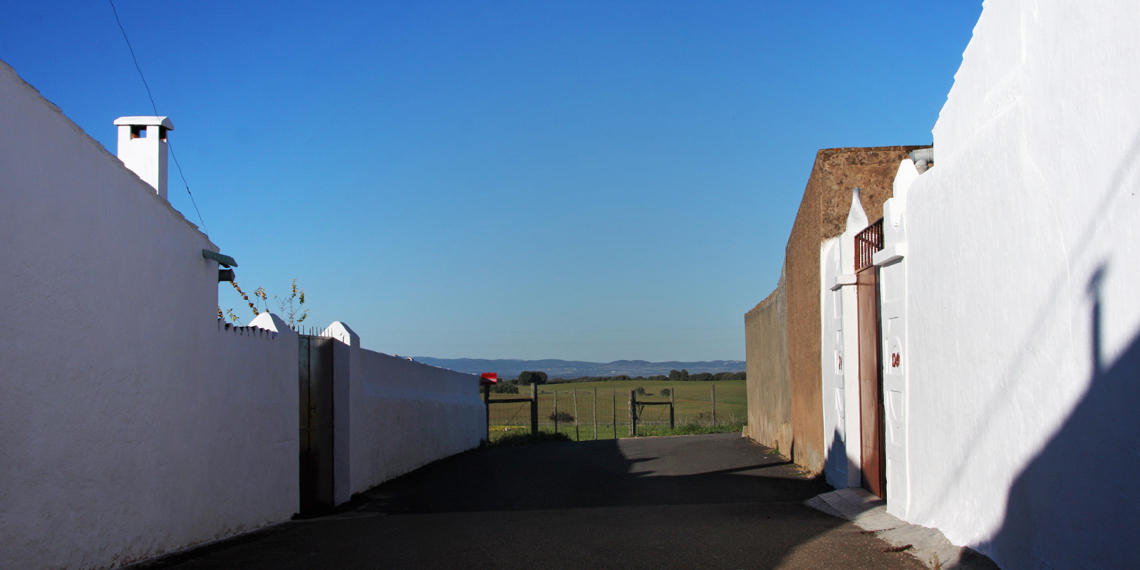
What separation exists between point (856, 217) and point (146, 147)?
7.50m

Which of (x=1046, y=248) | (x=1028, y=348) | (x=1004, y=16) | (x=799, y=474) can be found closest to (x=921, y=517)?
(x=1028, y=348)

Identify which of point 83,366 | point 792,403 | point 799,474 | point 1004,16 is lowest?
point 799,474

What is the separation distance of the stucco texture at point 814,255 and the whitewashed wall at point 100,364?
7435mm

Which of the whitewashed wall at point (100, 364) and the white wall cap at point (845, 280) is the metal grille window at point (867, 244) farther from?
the whitewashed wall at point (100, 364)

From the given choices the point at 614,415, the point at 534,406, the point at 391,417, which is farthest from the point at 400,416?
the point at 614,415

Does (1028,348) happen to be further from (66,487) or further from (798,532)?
(66,487)

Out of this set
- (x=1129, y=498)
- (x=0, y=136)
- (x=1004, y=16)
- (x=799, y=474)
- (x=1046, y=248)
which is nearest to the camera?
(x=1129, y=498)

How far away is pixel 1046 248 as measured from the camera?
4730mm

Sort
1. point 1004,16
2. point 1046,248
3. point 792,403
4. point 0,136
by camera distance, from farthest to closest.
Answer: point 792,403 → point 1004,16 → point 0,136 → point 1046,248

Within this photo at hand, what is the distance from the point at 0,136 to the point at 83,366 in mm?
1593

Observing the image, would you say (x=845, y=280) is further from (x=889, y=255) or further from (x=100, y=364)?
(x=100, y=364)

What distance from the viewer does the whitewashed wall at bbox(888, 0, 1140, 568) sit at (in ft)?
13.4

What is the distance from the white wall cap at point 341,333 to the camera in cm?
1184

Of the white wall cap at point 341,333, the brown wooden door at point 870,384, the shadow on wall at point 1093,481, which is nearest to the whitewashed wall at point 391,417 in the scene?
the white wall cap at point 341,333
